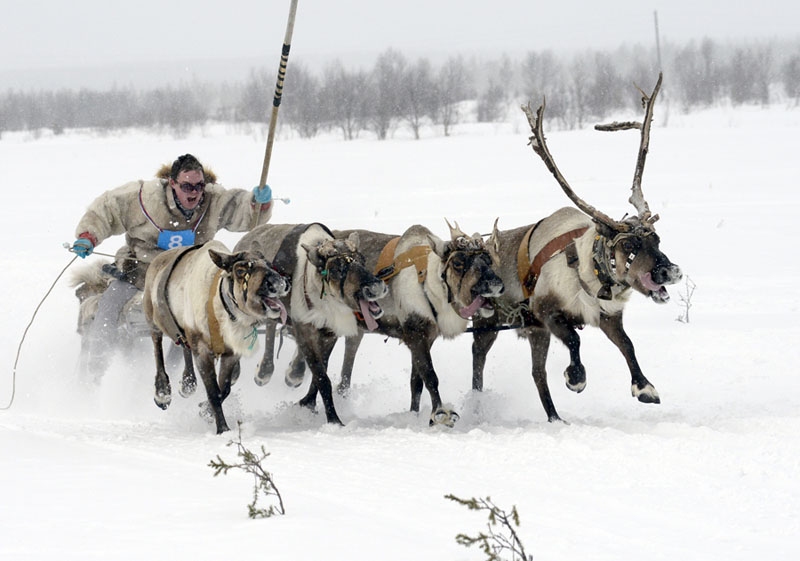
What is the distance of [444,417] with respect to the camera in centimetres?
630

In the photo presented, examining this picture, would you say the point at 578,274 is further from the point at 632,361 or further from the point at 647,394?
the point at 647,394

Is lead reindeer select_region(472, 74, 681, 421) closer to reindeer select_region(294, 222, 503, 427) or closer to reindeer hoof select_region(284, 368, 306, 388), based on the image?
reindeer select_region(294, 222, 503, 427)

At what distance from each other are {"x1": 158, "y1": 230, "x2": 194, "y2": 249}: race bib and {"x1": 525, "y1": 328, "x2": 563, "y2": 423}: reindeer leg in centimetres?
320

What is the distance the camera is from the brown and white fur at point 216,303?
598cm

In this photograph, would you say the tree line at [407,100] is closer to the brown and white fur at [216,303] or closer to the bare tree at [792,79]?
the bare tree at [792,79]

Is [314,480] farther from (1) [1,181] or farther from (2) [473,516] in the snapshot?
(1) [1,181]

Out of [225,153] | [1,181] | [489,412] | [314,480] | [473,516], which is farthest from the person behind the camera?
[225,153]

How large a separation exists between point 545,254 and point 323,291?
1636 millimetres

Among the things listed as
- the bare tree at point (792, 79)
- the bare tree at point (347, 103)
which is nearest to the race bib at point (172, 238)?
the bare tree at point (347, 103)

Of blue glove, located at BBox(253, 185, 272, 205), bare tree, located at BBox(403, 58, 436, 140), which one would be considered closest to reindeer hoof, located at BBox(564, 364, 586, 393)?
blue glove, located at BBox(253, 185, 272, 205)

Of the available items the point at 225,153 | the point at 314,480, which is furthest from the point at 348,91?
the point at 314,480

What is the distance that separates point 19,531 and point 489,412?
4.48 meters

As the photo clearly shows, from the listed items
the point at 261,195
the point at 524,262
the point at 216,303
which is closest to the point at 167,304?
the point at 216,303

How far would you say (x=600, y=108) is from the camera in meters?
38.8
